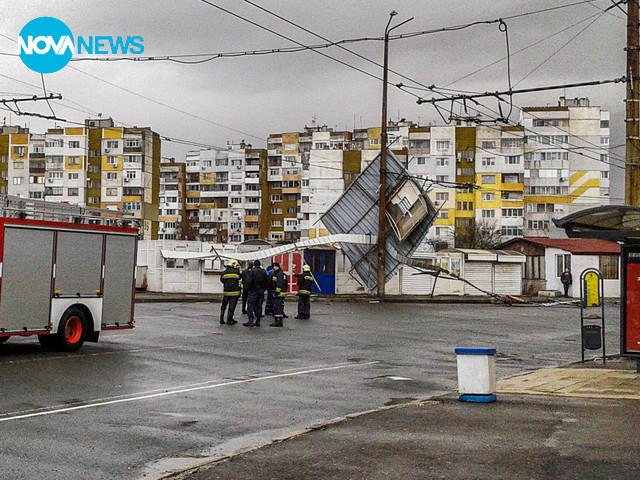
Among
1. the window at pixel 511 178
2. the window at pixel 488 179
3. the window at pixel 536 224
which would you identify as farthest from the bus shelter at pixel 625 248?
the window at pixel 536 224

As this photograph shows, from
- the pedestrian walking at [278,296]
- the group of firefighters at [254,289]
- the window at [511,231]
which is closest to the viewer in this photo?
the group of firefighters at [254,289]

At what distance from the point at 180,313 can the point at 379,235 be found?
689 inches

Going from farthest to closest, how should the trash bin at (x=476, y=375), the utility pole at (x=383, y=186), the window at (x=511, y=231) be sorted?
the window at (x=511, y=231), the utility pole at (x=383, y=186), the trash bin at (x=476, y=375)

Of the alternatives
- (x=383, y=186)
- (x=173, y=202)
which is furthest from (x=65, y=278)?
(x=173, y=202)

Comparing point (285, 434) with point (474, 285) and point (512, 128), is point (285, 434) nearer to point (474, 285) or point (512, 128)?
point (474, 285)

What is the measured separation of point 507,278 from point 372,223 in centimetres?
881

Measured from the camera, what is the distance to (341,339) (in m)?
21.7

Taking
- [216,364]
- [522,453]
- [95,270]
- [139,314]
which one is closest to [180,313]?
[139,314]

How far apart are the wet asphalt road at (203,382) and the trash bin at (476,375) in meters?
1.23

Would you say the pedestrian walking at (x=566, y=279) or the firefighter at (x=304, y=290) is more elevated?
the pedestrian walking at (x=566, y=279)

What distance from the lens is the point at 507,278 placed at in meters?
49.9

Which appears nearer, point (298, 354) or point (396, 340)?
point (298, 354)

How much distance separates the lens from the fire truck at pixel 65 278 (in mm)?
16062

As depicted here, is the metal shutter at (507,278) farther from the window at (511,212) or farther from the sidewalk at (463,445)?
the window at (511,212)
